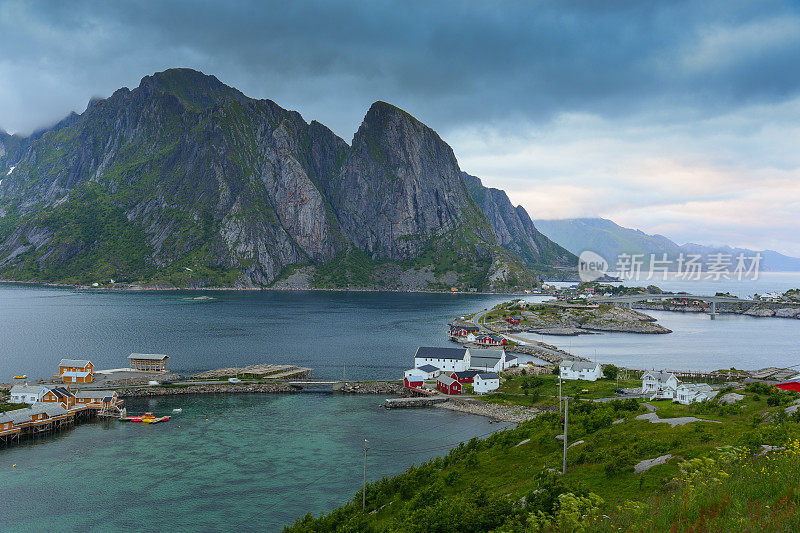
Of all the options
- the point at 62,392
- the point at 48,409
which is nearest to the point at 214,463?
the point at 48,409

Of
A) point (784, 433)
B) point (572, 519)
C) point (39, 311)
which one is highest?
point (784, 433)

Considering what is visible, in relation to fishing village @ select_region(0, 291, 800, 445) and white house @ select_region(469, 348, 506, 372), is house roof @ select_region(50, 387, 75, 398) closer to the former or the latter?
fishing village @ select_region(0, 291, 800, 445)

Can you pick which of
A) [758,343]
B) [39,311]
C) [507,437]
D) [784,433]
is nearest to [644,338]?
[758,343]

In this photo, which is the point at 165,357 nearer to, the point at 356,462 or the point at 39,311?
the point at 356,462

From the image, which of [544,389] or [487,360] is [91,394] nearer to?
[487,360]

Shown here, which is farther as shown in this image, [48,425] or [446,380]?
[446,380]

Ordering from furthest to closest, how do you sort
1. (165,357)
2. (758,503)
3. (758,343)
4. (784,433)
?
(758,343) < (165,357) < (784,433) < (758,503)

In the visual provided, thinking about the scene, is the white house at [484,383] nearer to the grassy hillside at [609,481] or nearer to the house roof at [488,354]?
the house roof at [488,354]
